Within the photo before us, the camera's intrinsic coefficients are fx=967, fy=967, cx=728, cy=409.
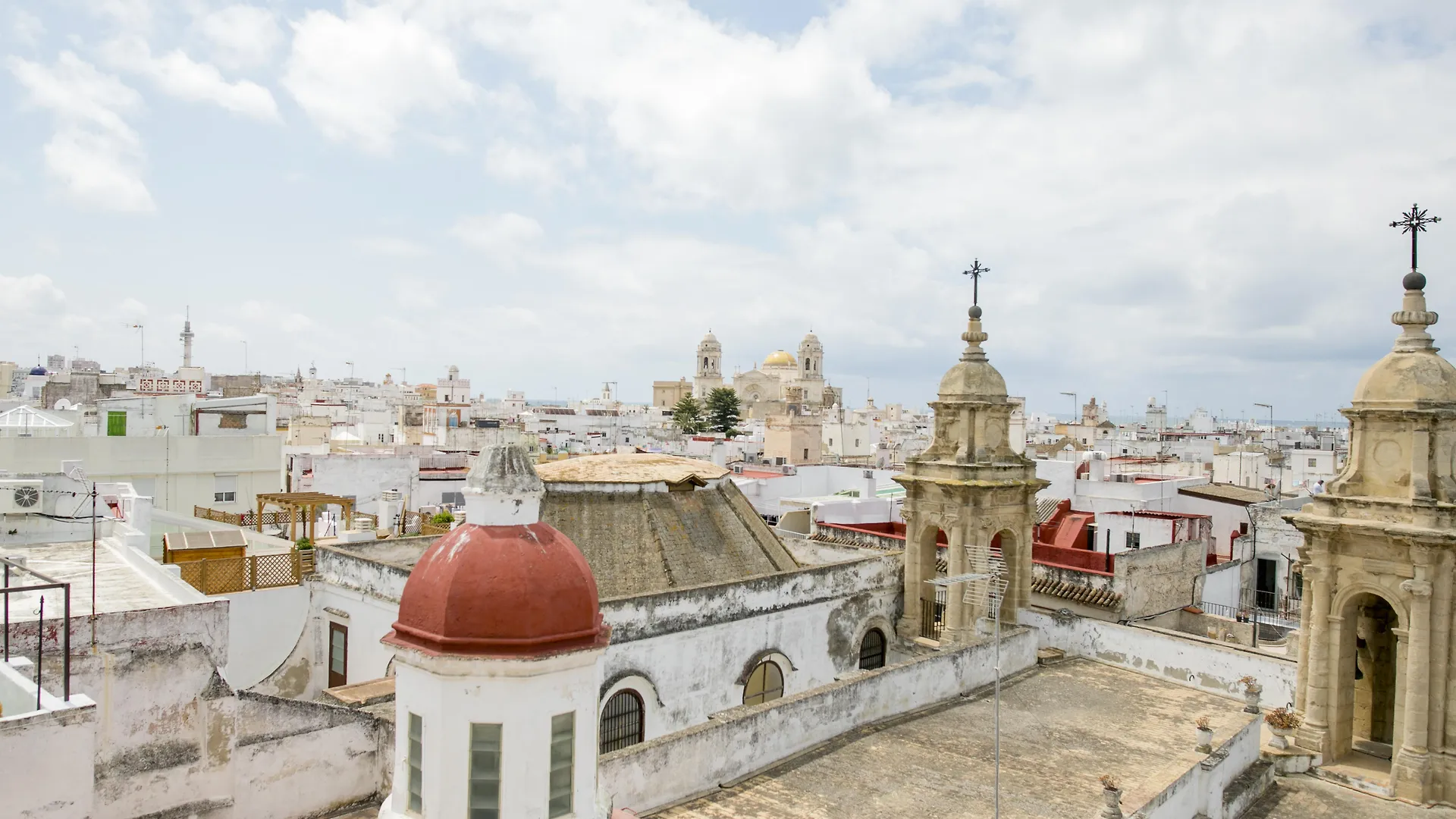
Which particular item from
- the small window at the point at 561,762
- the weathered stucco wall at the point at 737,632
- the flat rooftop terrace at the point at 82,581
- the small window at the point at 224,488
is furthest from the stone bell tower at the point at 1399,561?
the small window at the point at 224,488

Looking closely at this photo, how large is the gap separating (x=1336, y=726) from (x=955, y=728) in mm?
5673

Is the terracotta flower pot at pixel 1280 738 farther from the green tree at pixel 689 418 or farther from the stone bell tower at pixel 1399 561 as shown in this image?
the green tree at pixel 689 418

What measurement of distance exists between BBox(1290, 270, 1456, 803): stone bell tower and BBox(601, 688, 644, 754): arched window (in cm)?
1022

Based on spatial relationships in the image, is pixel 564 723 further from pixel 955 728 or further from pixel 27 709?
pixel 955 728

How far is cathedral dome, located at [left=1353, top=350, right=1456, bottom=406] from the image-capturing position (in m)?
13.7

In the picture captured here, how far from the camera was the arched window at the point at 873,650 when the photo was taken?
2086cm

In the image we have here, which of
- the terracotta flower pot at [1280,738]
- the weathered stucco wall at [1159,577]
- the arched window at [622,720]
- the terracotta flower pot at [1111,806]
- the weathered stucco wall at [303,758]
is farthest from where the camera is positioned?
the weathered stucco wall at [1159,577]

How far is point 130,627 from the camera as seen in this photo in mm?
11352

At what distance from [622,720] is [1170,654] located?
1027 centimetres

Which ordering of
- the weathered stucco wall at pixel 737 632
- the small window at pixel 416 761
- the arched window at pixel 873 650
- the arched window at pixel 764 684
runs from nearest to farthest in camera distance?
the small window at pixel 416 761, the weathered stucco wall at pixel 737 632, the arched window at pixel 764 684, the arched window at pixel 873 650

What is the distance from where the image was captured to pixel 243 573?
1981cm

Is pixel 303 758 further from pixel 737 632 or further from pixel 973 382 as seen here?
pixel 973 382

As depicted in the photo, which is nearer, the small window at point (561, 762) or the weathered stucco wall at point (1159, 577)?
the small window at point (561, 762)

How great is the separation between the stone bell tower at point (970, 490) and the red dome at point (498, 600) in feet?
46.8
